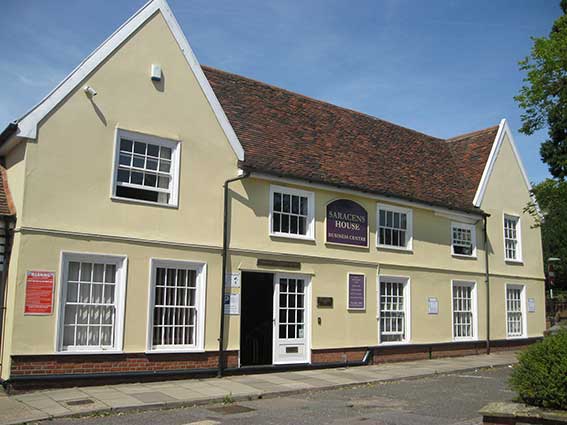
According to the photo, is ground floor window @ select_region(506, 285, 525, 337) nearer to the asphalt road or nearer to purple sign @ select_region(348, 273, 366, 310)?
purple sign @ select_region(348, 273, 366, 310)

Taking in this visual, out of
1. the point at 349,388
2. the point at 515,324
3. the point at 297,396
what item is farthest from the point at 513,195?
the point at 297,396

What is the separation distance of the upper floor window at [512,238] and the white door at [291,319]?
10.7 metres

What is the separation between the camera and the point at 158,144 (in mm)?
14070

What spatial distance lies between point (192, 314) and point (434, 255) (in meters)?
9.39

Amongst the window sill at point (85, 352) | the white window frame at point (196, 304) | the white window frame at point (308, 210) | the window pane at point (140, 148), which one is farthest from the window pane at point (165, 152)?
the window sill at point (85, 352)

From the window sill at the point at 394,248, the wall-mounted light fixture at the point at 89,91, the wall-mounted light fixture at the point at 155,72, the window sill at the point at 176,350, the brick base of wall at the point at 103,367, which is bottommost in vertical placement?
the brick base of wall at the point at 103,367

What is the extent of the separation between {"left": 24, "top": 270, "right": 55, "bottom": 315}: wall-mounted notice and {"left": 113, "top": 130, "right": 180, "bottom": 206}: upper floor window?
2.34m

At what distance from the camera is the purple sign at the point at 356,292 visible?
17250 mm

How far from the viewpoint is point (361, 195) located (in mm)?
17812

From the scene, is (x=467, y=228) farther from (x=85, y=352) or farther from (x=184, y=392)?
(x=85, y=352)

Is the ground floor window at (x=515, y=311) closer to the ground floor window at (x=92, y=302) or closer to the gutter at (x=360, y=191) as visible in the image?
the gutter at (x=360, y=191)

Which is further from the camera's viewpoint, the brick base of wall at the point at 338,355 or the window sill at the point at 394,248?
the window sill at the point at 394,248

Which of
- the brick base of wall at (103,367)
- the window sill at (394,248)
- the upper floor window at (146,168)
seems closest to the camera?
the brick base of wall at (103,367)

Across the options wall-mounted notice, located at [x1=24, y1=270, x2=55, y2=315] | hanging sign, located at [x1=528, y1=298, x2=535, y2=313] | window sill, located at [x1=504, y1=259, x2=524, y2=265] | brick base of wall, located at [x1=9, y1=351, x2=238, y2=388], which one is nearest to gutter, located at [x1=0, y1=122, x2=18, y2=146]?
wall-mounted notice, located at [x1=24, y1=270, x2=55, y2=315]
